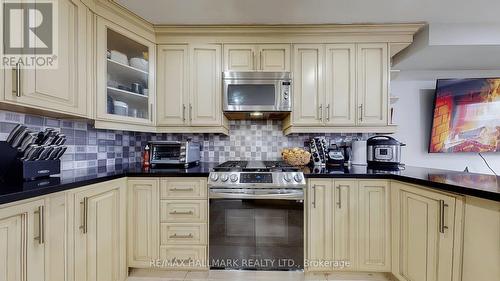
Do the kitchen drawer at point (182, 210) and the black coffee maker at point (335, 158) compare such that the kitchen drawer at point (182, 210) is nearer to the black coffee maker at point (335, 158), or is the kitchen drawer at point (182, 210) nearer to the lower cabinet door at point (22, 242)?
the lower cabinet door at point (22, 242)

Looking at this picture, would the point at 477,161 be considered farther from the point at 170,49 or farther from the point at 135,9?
the point at 135,9

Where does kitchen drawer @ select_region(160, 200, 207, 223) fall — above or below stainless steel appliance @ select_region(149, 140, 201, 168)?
below

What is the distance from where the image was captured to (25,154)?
4.43 ft

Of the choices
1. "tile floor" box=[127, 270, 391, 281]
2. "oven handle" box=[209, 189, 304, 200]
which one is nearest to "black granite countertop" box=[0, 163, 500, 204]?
"oven handle" box=[209, 189, 304, 200]

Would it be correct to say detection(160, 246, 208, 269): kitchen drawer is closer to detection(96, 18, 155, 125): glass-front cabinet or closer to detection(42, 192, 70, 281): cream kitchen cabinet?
detection(42, 192, 70, 281): cream kitchen cabinet

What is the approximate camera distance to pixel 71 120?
184 cm

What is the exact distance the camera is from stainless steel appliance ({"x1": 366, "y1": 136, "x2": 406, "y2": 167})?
2168 millimetres

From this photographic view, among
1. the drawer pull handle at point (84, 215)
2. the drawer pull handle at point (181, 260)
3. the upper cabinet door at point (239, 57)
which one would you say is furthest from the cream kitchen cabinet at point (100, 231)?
the upper cabinet door at point (239, 57)

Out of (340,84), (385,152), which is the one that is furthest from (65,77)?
(385,152)

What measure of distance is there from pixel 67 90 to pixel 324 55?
206 centimetres

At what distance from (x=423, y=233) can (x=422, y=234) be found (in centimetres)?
1

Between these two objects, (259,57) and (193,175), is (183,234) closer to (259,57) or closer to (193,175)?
(193,175)

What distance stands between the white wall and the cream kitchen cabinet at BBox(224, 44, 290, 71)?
165 cm

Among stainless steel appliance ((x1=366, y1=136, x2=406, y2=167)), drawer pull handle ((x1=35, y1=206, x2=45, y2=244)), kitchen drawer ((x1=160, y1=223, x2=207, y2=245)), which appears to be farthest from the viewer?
stainless steel appliance ((x1=366, y1=136, x2=406, y2=167))
